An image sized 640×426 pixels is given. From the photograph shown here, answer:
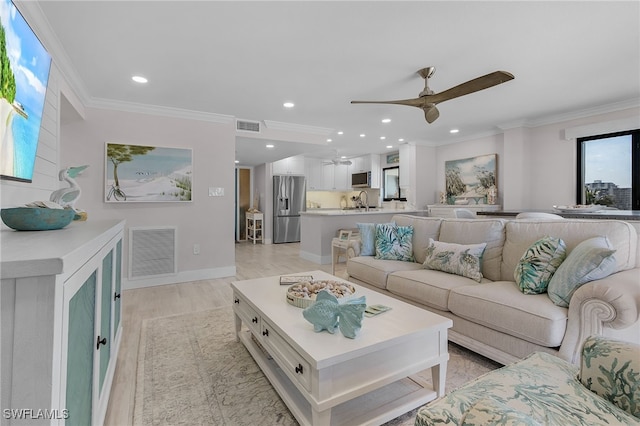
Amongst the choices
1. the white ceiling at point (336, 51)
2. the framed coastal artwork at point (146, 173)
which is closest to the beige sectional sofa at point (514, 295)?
the white ceiling at point (336, 51)

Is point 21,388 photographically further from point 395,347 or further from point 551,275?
point 551,275

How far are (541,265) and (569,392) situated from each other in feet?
3.75

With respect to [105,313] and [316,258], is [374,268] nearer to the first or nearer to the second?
[105,313]

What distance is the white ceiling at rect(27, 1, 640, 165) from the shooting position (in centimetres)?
199

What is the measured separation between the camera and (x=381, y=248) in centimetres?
315

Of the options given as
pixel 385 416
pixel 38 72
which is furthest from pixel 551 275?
pixel 38 72

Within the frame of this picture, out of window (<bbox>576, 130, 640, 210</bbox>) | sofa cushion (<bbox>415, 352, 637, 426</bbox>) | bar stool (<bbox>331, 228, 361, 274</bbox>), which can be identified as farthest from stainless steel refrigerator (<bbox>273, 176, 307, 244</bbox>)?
sofa cushion (<bbox>415, 352, 637, 426</bbox>)

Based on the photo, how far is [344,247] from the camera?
173 inches

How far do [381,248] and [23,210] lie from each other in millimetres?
2711

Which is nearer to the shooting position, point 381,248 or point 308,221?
point 381,248

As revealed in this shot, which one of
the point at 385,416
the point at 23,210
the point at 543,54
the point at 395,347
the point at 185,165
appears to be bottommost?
the point at 385,416

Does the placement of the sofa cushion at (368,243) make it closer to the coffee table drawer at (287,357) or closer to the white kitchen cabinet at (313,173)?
the coffee table drawer at (287,357)

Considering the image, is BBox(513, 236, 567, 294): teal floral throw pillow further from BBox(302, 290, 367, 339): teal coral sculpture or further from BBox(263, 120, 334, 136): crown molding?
BBox(263, 120, 334, 136): crown molding

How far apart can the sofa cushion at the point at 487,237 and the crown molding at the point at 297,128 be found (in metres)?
3.07
